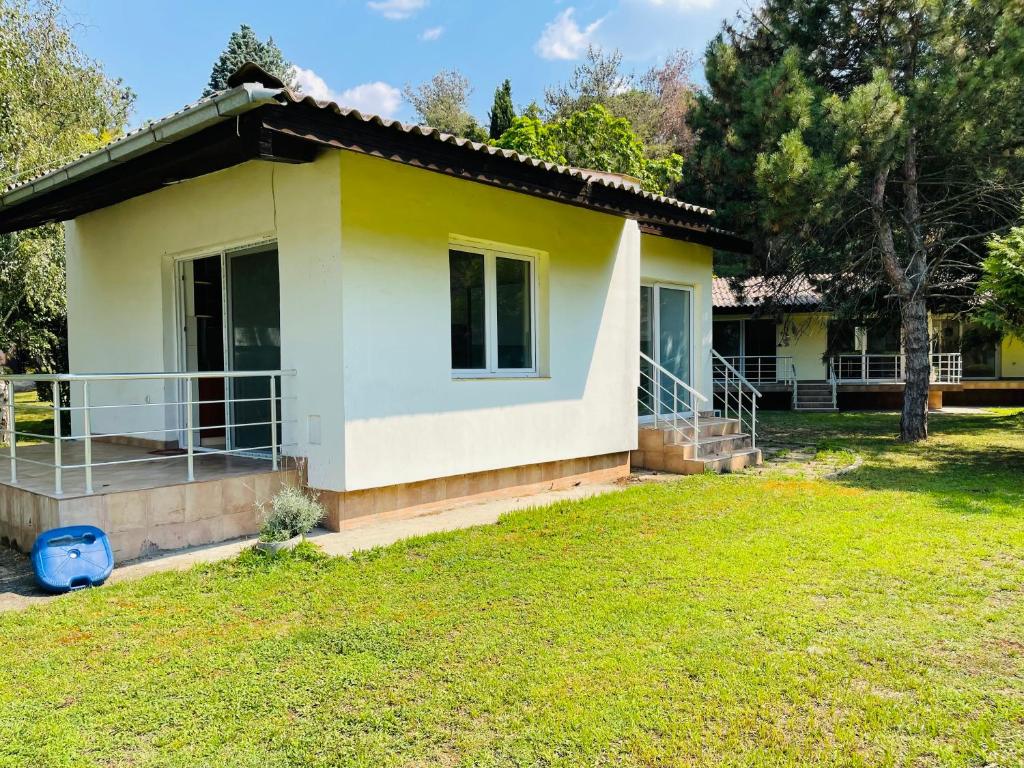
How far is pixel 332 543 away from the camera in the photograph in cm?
580

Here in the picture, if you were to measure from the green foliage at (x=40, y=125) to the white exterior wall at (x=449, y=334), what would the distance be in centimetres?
934

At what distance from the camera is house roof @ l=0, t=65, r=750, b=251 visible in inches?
192

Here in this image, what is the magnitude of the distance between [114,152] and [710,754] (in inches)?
244

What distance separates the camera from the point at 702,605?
420 cm

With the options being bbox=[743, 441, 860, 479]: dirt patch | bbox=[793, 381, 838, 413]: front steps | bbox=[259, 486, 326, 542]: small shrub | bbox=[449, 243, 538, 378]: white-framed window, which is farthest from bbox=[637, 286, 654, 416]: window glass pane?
bbox=[793, 381, 838, 413]: front steps

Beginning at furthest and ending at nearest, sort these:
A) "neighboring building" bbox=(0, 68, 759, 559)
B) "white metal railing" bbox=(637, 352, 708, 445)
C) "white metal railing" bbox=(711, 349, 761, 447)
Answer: "white metal railing" bbox=(711, 349, 761, 447) → "white metal railing" bbox=(637, 352, 708, 445) → "neighboring building" bbox=(0, 68, 759, 559)

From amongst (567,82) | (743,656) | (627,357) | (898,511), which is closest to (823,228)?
(627,357)

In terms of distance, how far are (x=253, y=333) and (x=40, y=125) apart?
9874 mm

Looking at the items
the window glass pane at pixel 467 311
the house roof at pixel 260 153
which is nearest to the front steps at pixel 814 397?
the house roof at pixel 260 153

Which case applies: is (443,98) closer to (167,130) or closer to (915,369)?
(915,369)

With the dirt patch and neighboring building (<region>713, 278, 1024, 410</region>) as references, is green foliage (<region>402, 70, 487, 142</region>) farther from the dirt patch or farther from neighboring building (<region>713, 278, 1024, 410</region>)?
the dirt patch

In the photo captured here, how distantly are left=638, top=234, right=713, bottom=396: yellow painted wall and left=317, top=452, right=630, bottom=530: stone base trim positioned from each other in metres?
2.84

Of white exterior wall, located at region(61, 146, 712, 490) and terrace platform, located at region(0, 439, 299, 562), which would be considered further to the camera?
white exterior wall, located at region(61, 146, 712, 490)

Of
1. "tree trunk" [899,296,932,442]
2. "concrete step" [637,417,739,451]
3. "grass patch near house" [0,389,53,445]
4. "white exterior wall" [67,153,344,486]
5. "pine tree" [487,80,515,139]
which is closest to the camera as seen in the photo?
"white exterior wall" [67,153,344,486]
